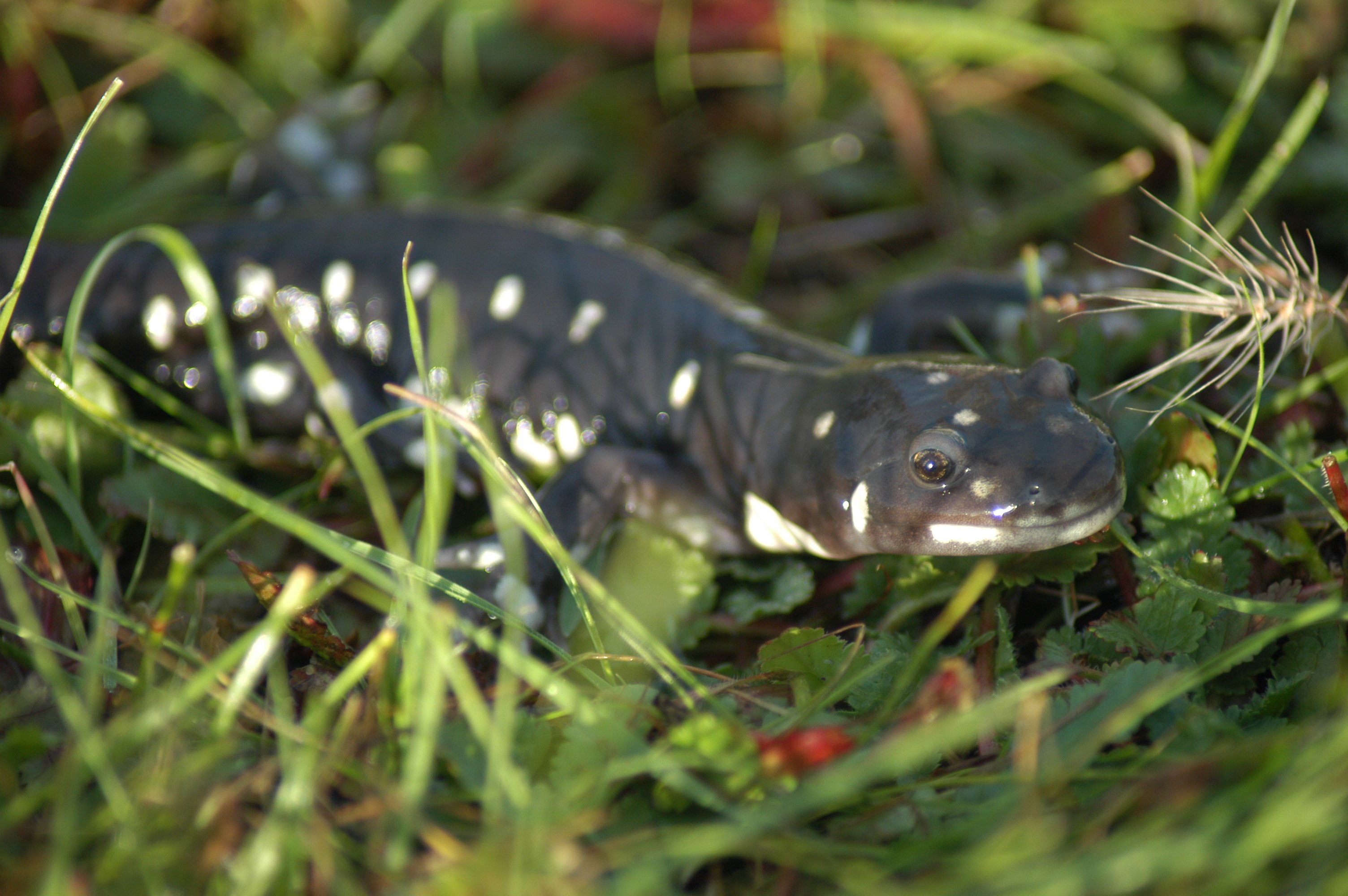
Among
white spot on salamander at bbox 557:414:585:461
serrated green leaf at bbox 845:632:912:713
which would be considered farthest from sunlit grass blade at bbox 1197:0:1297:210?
white spot on salamander at bbox 557:414:585:461

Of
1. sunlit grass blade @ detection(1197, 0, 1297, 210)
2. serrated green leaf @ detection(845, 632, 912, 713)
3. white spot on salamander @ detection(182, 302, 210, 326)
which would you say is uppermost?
sunlit grass blade @ detection(1197, 0, 1297, 210)

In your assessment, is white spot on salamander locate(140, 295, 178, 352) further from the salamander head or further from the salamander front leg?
the salamander head

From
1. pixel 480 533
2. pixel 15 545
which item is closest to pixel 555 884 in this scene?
pixel 480 533

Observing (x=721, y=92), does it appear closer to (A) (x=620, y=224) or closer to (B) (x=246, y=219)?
(A) (x=620, y=224)

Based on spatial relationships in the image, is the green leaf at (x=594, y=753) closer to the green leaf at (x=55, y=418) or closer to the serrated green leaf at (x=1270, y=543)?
the serrated green leaf at (x=1270, y=543)

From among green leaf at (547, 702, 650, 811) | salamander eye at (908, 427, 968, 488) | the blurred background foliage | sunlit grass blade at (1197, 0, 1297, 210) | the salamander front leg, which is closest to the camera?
green leaf at (547, 702, 650, 811)

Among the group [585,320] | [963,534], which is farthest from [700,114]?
[963,534]

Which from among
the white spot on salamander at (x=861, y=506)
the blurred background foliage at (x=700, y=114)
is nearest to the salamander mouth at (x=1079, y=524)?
the white spot on salamander at (x=861, y=506)
